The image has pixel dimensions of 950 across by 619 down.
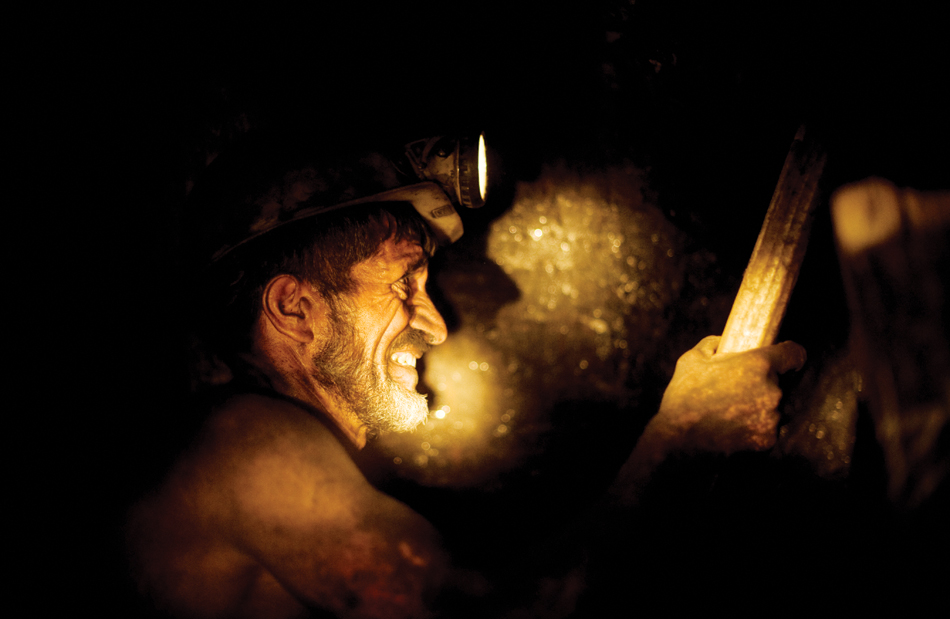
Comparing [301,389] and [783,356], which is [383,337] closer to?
[301,389]

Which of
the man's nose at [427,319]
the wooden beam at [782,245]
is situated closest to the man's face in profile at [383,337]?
the man's nose at [427,319]

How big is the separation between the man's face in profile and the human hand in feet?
3.45

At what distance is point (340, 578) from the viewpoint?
1319 millimetres

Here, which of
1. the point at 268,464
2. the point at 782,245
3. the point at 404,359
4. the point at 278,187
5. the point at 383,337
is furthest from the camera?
the point at 404,359

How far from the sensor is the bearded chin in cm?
181

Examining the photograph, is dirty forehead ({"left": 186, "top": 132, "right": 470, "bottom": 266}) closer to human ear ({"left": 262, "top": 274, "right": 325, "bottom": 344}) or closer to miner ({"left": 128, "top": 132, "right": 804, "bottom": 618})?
miner ({"left": 128, "top": 132, "right": 804, "bottom": 618})

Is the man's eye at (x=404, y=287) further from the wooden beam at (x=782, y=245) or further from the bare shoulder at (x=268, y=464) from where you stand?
the wooden beam at (x=782, y=245)

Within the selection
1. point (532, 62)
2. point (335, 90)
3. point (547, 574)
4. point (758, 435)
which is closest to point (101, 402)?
point (335, 90)

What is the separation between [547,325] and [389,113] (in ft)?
4.05

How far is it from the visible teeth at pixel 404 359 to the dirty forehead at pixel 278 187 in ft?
2.31

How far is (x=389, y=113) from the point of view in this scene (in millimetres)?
1885

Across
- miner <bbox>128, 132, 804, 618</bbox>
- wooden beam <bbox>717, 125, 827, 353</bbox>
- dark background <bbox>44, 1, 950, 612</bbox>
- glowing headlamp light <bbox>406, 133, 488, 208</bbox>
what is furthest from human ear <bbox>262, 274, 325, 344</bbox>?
wooden beam <bbox>717, 125, 827, 353</bbox>

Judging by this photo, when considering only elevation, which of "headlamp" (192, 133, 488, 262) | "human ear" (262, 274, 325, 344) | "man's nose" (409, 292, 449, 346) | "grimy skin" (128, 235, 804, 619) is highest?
"headlamp" (192, 133, 488, 262)

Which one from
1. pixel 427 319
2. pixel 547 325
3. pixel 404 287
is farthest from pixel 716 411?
pixel 404 287
